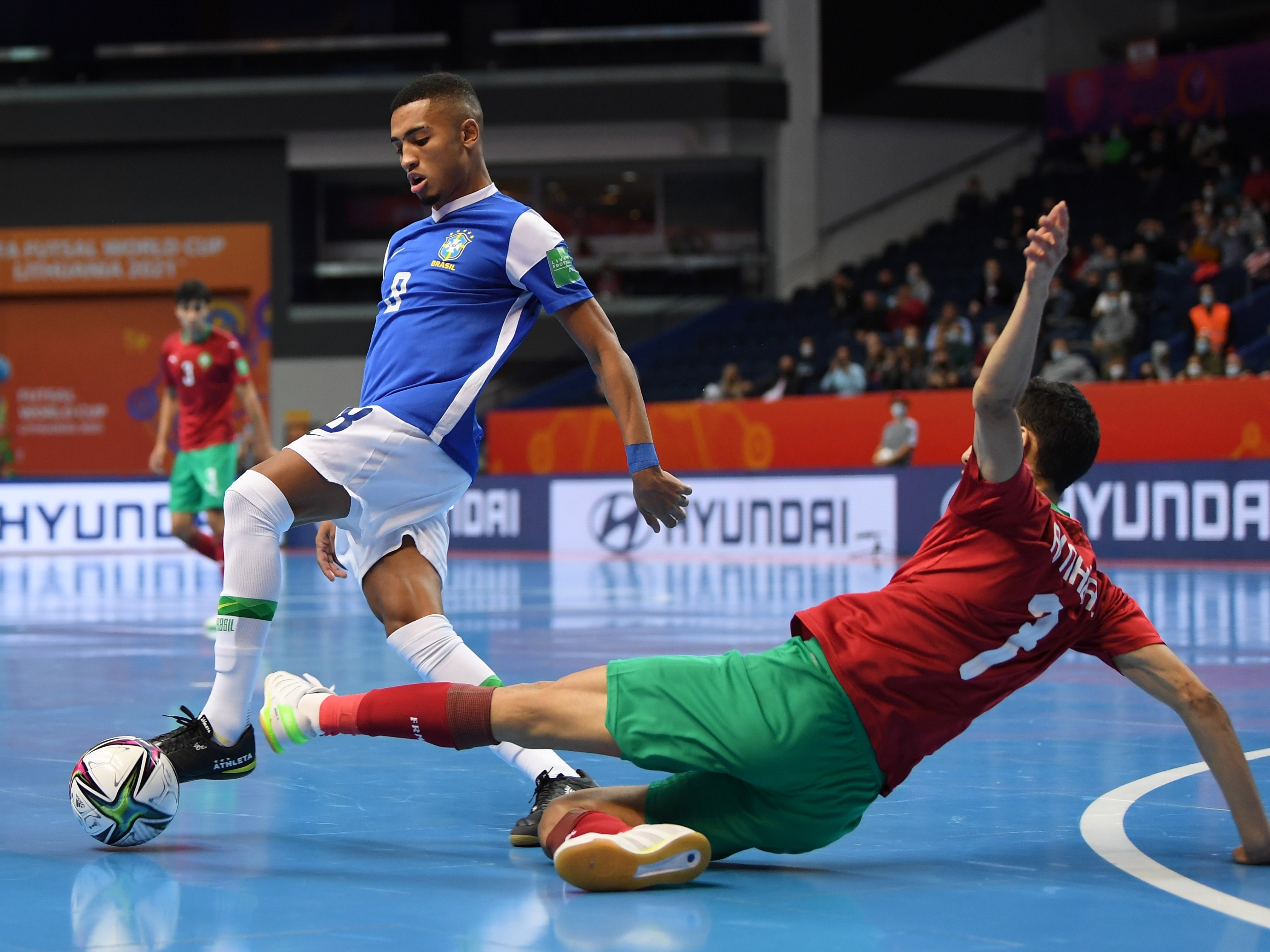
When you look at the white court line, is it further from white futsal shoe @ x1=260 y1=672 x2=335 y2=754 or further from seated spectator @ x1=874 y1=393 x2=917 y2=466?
seated spectator @ x1=874 y1=393 x2=917 y2=466

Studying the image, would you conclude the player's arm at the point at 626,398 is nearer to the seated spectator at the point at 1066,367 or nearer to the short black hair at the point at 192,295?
the short black hair at the point at 192,295

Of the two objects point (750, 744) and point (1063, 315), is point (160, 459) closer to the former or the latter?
point (750, 744)

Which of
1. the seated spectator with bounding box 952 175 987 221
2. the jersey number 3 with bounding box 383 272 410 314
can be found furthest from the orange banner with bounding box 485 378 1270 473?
the jersey number 3 with bounding box 383 272 410 314

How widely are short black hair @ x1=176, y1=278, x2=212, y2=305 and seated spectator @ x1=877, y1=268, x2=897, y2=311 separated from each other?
1606cm

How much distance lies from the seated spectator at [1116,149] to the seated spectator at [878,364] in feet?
23.7

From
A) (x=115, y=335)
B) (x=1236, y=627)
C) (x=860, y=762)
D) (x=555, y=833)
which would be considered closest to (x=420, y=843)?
(x=555, y=833)

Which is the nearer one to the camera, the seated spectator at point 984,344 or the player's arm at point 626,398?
the player's arm at point 626,398

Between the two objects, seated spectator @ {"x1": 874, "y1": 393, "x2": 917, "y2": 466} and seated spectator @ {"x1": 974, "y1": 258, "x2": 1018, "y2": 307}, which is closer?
seated spectator @ {"x1": 874, "y1": 393, "x2": 917, "y2": 466}

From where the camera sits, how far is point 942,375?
63.0ft

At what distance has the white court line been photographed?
3014 mm

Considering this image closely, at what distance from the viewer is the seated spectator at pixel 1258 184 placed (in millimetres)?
21906

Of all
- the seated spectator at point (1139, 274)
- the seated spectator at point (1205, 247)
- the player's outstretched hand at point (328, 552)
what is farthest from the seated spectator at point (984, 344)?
the player's outstretched hand at point (328, 552)

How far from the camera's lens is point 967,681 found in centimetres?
333

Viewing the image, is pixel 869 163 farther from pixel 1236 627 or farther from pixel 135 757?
pixel 135 757
